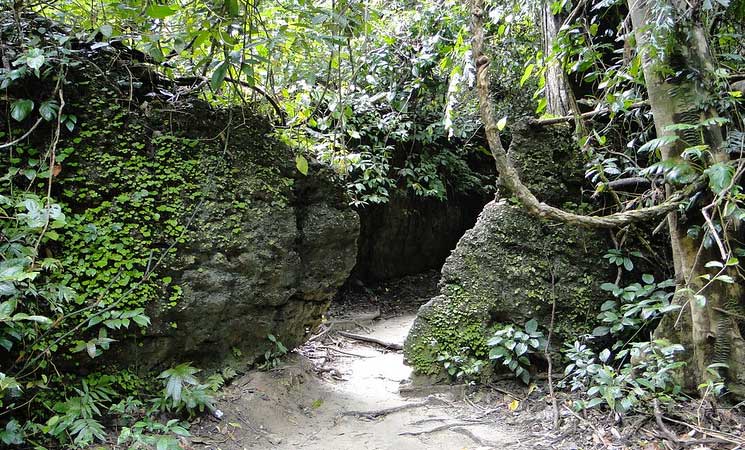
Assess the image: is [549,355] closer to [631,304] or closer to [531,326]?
[531,326]

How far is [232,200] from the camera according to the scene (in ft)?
13.0

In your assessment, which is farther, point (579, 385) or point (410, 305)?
point (410, 305)

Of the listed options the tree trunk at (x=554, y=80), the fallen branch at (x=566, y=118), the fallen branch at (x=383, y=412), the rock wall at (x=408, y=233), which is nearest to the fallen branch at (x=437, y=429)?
the fallen branch at (x=383, y=412)

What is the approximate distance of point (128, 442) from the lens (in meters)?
2.95

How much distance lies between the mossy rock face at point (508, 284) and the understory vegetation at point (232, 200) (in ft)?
0.24

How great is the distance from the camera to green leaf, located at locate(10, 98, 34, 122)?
317 centimetres

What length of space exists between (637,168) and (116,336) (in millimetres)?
3897

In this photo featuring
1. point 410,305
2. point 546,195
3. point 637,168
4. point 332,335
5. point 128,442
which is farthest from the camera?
point 410,305

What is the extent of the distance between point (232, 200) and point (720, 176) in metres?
3.19

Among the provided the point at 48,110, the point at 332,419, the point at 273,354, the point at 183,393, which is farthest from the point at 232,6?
the point at 332,419

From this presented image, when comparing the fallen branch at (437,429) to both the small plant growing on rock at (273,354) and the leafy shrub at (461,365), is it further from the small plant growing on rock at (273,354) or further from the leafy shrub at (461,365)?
the small plant growing on rock at (273,354)

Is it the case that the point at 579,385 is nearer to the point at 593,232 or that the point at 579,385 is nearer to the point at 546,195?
the point at 593,232

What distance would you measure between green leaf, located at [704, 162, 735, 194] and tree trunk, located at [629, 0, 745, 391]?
30 cm

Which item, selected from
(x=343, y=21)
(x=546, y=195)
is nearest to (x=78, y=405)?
(x=343, y=21)
